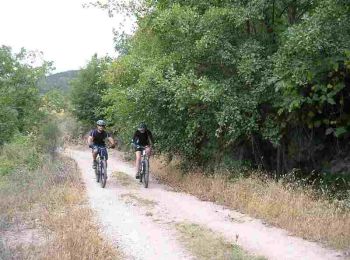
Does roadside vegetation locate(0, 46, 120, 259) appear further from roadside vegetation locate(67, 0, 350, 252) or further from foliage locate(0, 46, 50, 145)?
foliage locate(0, 46, 50, 145)

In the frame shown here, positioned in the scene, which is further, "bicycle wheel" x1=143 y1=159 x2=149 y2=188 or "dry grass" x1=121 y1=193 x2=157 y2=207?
"bicycle wheel" x1=143 y1=159 x2=149 y2=188

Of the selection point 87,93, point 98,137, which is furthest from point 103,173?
point 87,93

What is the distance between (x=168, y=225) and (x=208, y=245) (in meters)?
1.63

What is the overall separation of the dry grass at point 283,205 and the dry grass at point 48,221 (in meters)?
3.14

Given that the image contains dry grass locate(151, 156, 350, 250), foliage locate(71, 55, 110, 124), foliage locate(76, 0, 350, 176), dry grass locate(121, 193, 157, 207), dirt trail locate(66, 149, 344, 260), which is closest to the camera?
dirt trail locate(66, 149, 344, 260)

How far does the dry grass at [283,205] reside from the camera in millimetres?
7527

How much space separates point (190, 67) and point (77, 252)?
750 cm

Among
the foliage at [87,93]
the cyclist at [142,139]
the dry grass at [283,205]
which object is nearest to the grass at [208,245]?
the dry grass at [283,205]

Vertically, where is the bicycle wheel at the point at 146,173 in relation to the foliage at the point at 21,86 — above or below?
below

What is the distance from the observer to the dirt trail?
6813 mm

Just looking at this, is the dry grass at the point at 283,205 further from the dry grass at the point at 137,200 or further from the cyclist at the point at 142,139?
the cyclist at the point at 142,139

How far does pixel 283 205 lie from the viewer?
8875mm

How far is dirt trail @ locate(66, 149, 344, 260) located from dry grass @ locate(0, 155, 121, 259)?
0.41m

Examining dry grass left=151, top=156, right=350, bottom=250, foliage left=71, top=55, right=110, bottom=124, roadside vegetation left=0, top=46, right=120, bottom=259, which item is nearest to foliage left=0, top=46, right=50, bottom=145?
roadside vegetation left=0, top=46, right=120, bottom=259
